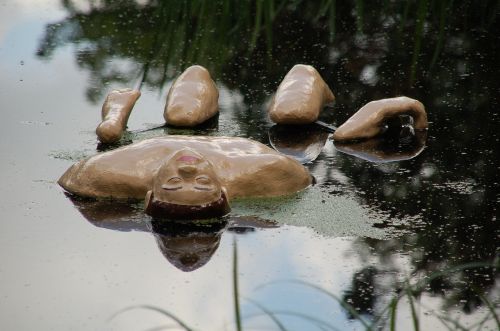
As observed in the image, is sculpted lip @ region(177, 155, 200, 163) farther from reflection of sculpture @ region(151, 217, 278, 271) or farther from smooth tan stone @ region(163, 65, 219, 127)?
smooth tan stone @ region(163, 65, 219, 127)

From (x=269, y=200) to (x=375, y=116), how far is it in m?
0.91

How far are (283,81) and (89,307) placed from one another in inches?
82.3

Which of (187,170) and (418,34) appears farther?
(418,34)

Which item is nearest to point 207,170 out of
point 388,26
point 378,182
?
point 378,182

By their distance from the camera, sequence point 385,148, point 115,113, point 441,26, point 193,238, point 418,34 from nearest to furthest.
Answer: point 193,238, point 385,148, point 115,113, point 418,34, point 441,26

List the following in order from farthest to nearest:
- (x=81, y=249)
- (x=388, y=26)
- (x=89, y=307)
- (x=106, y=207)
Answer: (x=388, y=26) → (x=106, y=207) → (x=81, y=249) → (x=89, y=307)

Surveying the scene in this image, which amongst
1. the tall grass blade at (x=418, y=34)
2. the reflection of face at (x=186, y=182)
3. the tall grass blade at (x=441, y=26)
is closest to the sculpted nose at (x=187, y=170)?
the reflection of face at (x=186, y=182)

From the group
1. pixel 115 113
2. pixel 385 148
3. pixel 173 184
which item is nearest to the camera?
pixel 173 184

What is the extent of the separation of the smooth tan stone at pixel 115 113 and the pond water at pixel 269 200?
85 millimetres

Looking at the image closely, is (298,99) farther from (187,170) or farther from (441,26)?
(441,26)

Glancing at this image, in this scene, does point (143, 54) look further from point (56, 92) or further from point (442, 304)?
point (442, 304)

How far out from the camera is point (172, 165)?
14.5ft

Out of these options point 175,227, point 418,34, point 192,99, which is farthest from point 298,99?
point 418,34

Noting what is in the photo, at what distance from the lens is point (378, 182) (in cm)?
480
